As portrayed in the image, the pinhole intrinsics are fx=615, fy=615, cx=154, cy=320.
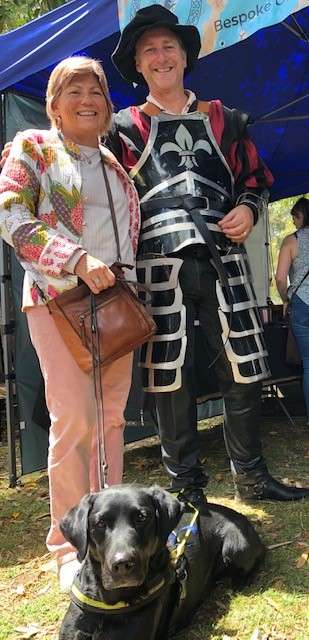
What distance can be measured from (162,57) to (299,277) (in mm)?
2540

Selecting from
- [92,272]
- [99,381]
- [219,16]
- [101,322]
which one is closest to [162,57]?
[219,16]

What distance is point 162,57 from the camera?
2.58 m

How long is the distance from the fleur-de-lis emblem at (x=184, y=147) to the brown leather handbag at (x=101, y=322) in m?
0.63

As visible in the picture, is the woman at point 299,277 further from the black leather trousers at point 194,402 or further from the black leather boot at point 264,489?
the black leather trousers at point 194,402

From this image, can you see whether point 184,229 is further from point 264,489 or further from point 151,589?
point 151,589

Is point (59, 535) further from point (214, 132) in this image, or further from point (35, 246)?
point (214, 132)

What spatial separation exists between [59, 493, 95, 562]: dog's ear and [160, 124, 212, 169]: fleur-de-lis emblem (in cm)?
147

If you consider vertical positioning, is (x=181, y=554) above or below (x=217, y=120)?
below

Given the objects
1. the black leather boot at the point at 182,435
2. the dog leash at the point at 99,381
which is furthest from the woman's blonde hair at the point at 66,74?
the black leather boot at the point at 182,435

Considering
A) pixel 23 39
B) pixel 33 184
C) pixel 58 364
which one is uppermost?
pixel 23 39

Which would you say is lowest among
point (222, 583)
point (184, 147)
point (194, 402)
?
point (222, 583)

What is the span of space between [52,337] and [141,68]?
1.28m

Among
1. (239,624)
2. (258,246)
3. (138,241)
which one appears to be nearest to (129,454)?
(138,241)

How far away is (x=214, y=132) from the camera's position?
2.65m
